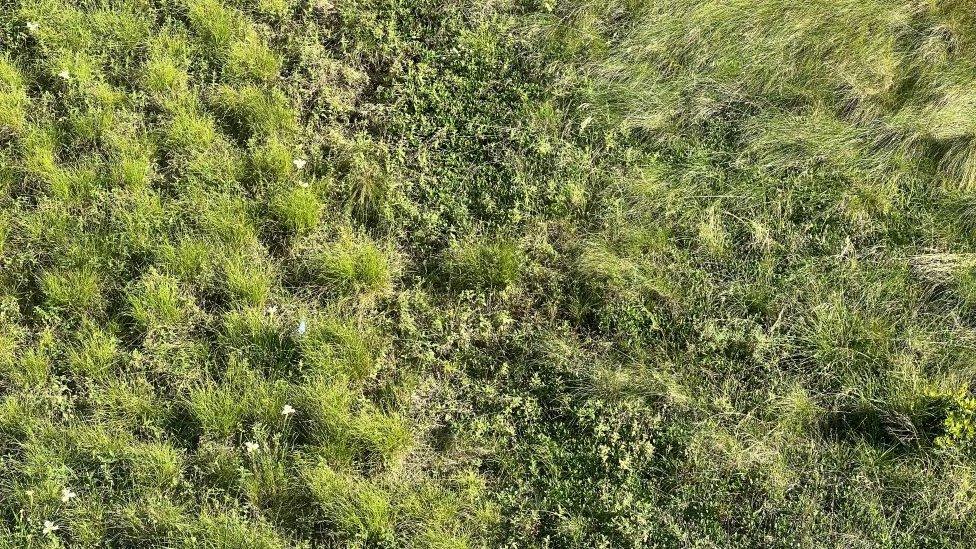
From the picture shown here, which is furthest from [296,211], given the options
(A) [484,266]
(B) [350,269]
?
(A) [484,266]

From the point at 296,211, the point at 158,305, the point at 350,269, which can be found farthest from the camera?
the point at 296,211

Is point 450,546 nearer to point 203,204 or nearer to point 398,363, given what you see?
point 398,363

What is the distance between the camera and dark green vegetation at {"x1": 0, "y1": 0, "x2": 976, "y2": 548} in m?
2.96

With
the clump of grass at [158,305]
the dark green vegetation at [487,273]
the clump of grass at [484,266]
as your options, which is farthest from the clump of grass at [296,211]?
the clump of grass at [484,266]

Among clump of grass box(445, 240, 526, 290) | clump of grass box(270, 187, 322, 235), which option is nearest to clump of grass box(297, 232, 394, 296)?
clump of grass box(270, 187, 322, 235)

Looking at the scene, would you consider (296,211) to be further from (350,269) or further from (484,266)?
(484,266)

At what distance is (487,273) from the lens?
3.48 meters

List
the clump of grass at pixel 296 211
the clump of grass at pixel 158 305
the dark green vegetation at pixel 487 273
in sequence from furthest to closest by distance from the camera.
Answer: the clump of grass at pixel 296 211, the clump of grass at pixel 158 305, the dark green vegetation at pixel 487 273

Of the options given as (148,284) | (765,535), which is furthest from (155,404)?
(765,535)

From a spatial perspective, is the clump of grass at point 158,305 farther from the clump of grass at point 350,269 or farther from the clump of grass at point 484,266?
the clump of grass at point 484,266

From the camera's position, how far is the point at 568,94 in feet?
13.2

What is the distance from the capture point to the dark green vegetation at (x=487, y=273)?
116 inches

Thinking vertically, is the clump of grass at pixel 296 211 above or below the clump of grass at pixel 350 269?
above

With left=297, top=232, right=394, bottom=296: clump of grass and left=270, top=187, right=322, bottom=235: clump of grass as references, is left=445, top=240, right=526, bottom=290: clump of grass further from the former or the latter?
left=270, top=187, right=322, bottom=235: clump of grass
